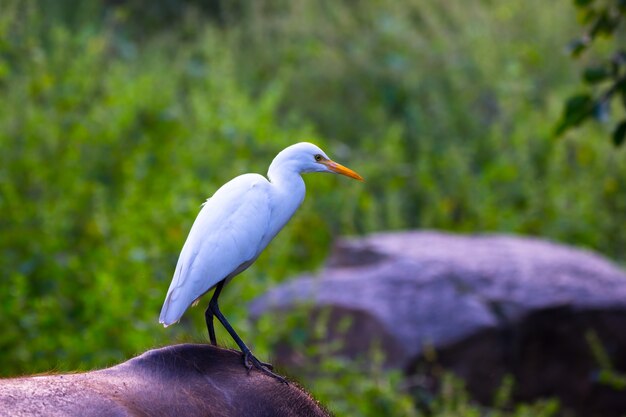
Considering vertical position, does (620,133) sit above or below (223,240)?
below

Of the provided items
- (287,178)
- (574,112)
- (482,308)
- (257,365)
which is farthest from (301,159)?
(482,308)

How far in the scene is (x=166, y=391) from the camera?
274 cm

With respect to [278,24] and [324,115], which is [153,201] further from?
[278,24]

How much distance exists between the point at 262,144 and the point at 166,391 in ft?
20.3

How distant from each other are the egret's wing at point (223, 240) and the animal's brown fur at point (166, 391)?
23 centimetres

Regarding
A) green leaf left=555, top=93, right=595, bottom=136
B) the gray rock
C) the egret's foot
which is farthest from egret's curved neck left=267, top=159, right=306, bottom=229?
the gray rock

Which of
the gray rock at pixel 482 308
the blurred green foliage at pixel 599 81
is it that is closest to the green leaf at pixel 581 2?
the blurred green foliage at pixel 599 81

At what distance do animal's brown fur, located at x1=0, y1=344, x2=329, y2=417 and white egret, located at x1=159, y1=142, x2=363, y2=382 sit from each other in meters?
0.09

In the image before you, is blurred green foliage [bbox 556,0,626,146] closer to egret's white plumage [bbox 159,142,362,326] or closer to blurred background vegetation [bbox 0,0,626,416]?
egret's white plumage [bbox 159,142,362,326]

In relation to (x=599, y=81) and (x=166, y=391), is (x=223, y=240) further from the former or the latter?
(x=599, y=81)

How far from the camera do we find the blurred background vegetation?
6.16m

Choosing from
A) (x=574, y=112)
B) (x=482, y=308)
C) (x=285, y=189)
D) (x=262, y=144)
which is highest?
(x=285, y=189)

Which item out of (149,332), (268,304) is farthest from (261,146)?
(149,332)

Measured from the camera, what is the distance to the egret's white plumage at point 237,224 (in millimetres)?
3113
